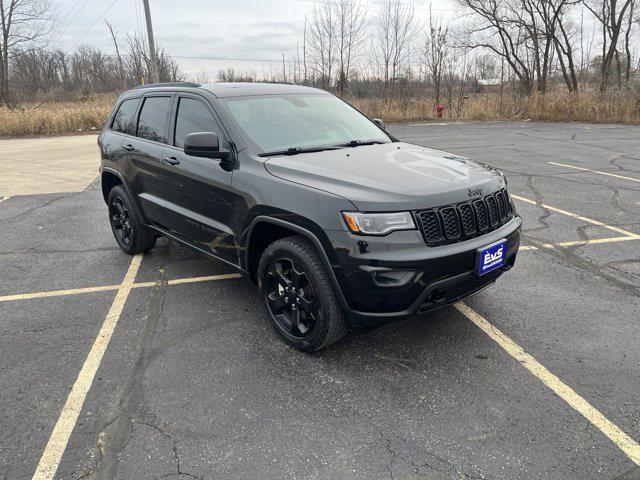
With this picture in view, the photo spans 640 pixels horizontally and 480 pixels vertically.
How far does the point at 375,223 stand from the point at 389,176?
0.46m

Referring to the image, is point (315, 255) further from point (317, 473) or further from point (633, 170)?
point (633, 170)

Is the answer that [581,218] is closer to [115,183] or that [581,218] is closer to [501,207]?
[501,207]

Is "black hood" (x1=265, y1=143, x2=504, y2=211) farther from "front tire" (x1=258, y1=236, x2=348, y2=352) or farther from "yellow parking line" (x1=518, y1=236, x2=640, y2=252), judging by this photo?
"yellow parking line" (x1=518, y1=236, x2=640, y2=252)

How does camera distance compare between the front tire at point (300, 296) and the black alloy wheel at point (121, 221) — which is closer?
the front tire at point (300, 296)

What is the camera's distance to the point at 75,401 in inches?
110

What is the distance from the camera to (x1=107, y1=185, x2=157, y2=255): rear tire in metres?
4.98

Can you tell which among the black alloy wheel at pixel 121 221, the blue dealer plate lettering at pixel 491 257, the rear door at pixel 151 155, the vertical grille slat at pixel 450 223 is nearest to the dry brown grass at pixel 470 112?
the black alloy wheel at pixel 121 221

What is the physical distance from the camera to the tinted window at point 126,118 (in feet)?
16.0

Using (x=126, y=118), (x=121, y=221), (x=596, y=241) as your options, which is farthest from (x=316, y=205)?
(x=596, y=241)

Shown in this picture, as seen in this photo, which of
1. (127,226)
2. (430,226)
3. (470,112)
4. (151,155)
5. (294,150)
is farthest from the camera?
(470,112)

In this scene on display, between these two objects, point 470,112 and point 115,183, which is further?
point 470,112

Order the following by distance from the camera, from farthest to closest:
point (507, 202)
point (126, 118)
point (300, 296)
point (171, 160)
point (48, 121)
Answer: point (48, 121)
point (126, 118)
point (171, 160)
point (507, 202)
point (300, 296)

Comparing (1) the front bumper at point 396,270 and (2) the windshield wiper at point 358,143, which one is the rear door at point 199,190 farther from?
(1) the front bumper at point 396,270

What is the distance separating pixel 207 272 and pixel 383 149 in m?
2.25
